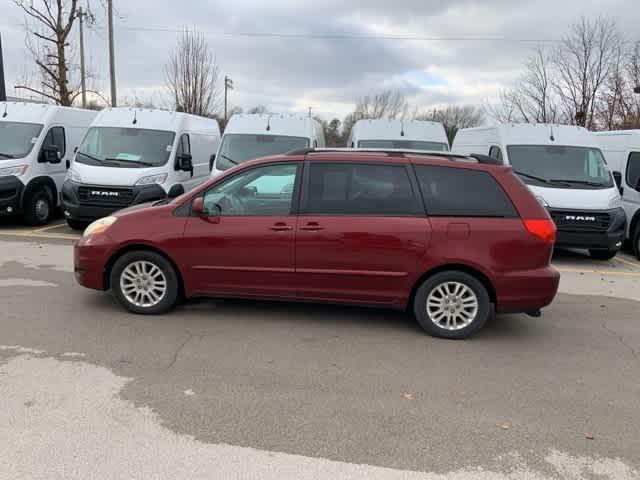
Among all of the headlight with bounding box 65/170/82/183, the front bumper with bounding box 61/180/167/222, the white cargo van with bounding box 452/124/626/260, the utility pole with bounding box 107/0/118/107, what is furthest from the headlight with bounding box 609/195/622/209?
the utility pole with bounding box 107/0/118/107

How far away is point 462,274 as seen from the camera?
15.6 feet

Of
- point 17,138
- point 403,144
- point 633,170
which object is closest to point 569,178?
point 633,170

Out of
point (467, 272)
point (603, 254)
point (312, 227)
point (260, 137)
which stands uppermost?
point (260, 137)

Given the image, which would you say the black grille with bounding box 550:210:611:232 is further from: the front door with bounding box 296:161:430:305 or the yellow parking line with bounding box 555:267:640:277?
the front door with bounding box 296:161:430:305

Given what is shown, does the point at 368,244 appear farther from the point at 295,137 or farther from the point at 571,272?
the point at 295,137

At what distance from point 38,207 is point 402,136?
7509 mm

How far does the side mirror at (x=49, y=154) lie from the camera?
33.7ft

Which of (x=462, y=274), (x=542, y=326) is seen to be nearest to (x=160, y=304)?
(x=462, y=274)

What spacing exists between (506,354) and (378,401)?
1561 mm

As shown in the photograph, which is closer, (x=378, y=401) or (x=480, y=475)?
(x=480, y=475)

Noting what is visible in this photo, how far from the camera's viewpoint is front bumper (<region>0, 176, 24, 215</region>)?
9.56 meters

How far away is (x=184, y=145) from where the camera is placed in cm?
1068

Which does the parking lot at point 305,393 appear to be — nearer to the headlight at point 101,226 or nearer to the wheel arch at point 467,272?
the wheel arch at point 467,272

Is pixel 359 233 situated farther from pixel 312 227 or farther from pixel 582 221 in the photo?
pixel 582 221
